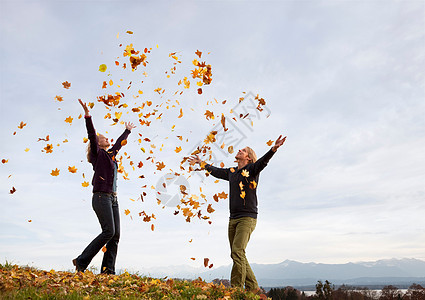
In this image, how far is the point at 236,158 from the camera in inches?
326

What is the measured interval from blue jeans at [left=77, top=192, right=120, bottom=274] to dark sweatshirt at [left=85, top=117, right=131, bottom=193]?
158mm

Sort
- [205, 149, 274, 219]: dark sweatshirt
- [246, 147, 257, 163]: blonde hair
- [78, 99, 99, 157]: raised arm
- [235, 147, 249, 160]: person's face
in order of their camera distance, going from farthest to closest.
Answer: [246, 147, 257, 163]: blonde hair
[235, 147, 249, 160]: person's face
[205, 149, 274, 219]: dark sweatshirt
[78, 99, 99, 157]: raised arm

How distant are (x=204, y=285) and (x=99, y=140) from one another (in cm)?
366

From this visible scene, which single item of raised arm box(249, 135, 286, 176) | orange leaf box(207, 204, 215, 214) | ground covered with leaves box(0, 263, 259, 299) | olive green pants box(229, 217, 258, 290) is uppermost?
raised arm box(249, 135, 286, 176)

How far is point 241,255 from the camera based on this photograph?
7328 mm

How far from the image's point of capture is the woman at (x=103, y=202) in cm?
717

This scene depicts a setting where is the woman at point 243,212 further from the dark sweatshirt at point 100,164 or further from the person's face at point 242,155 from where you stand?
the dark sweatshirt at point 100,164

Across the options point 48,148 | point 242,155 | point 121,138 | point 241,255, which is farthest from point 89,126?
point 241,255

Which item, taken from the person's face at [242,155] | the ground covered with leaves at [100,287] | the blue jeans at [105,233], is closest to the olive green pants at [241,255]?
the ground covered with leaves at [100,287]

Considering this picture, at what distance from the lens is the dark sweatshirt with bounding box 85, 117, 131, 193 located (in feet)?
23.9

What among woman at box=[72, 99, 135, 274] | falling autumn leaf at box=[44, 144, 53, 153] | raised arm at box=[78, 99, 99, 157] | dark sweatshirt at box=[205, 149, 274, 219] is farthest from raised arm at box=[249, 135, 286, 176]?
falling autumn leaf at box=[44, 144, 53, 153]

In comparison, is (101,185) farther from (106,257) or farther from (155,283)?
(155,283)

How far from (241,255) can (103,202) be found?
114 inches

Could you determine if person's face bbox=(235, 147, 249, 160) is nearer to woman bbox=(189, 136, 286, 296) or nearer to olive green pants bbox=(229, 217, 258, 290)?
woman bbox=(189, 136, 286, 296)
